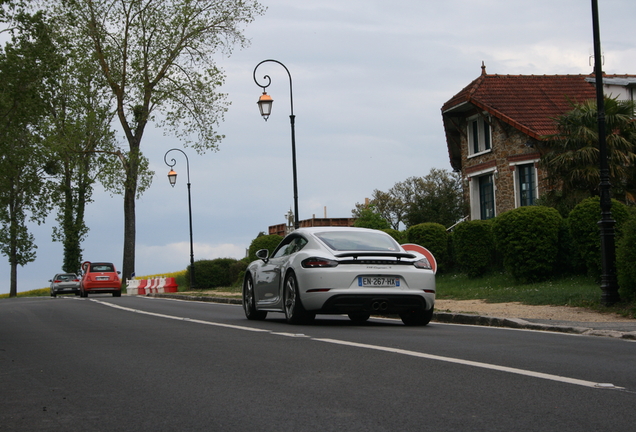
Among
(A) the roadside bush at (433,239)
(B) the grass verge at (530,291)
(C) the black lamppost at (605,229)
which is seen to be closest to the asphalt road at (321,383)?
(C) the black lamppost at (605,229)

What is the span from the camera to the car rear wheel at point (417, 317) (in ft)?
41.3

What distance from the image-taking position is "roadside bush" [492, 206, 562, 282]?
21.0m

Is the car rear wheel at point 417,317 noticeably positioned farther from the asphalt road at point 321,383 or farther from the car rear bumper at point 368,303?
the asphalt road at point 321,383

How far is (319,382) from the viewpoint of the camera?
6363mm

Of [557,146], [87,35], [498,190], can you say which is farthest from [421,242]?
[87,35]

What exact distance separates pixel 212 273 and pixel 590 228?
2521 centimetres

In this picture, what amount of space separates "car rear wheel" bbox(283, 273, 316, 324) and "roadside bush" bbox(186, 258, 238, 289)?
92.6ft

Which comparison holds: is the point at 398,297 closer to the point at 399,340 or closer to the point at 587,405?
the point at 399,340

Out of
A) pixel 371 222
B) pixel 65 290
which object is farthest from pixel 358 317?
pixel 65 290

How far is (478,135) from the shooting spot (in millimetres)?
36844

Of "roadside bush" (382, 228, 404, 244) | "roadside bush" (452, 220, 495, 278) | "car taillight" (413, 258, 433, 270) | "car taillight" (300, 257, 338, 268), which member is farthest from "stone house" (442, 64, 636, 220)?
"car taillight" (300, 257, 338, 268)

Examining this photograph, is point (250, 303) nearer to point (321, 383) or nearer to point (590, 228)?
point (321, 383)

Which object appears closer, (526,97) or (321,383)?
(321,383)

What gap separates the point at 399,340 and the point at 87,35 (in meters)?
39.8
